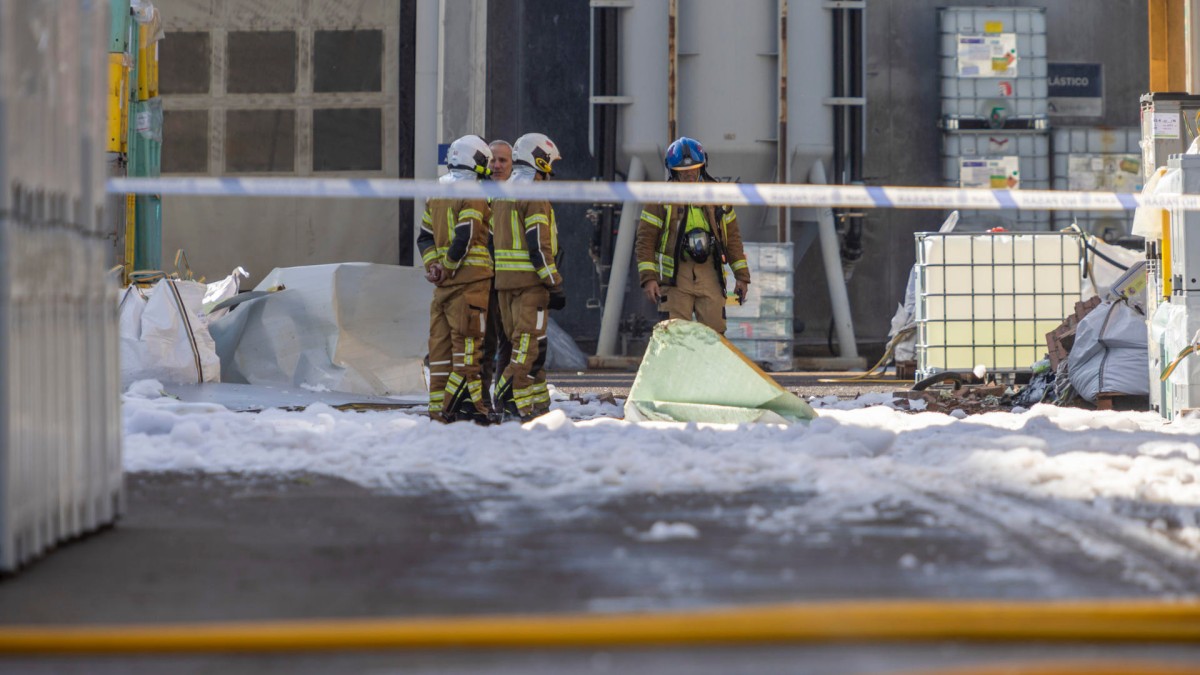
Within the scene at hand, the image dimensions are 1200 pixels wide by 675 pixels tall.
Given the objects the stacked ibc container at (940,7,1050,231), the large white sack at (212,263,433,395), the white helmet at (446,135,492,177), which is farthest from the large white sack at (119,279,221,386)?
the stacked ibc container at (940,7,1050,231)

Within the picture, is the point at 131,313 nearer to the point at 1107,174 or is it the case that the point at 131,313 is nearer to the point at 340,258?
the point at 340,258

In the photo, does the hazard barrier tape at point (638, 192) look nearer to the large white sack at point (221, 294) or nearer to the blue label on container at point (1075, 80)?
the large white sack at point (221, 294)

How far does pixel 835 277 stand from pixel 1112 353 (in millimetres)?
6917

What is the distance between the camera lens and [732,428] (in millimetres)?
6383

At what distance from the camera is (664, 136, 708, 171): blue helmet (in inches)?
347

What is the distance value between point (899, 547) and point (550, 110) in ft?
47.8

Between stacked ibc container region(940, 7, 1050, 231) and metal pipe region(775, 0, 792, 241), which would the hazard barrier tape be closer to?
metal pipe region(775, 0, 792, 241)

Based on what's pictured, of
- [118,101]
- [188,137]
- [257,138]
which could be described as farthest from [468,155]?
[188,137]

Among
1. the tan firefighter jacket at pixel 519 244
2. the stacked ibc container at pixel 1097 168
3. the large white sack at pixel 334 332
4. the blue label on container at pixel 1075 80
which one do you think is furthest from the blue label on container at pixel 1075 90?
the tan firefighter jacket at pixel 519 244

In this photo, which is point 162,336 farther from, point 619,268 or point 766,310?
point 766,310

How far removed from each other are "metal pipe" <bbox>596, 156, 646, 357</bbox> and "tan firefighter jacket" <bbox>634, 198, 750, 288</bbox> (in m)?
6.60

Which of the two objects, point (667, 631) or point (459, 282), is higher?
point (459, 282)

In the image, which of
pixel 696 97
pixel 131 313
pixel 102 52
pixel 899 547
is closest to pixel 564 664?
pixel 899 547

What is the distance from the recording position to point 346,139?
18.0m
